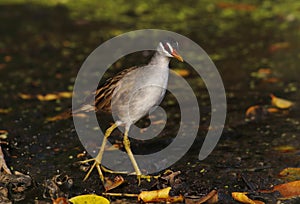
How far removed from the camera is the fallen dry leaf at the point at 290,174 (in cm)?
479

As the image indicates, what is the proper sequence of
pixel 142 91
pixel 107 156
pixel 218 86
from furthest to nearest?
pixel 218 86, pixel 107 156, pixel 142 91

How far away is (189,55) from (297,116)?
2436 millimetres

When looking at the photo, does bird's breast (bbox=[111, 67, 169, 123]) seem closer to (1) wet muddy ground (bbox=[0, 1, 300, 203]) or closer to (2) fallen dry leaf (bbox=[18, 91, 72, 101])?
(1) wet muddy ground (bbox=[0, 1, 300, 203])

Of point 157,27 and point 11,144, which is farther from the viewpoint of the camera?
point 157,27

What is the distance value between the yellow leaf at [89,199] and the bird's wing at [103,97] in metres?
0.91

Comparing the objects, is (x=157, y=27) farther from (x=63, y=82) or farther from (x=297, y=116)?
(x=297, y=116)

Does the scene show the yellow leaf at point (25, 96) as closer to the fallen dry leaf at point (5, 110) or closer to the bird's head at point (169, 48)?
the fallen dry leaf at point (5, 110)

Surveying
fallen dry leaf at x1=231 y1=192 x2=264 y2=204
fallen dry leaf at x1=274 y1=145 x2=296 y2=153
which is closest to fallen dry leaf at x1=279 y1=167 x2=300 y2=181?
fallen dry leaf at x1=274 y1=145 x2=296 y2=153

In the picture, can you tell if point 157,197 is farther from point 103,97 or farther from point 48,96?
point 48,96

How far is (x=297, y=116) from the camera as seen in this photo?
6027 mm

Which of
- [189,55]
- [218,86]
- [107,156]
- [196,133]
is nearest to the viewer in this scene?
[107,156]

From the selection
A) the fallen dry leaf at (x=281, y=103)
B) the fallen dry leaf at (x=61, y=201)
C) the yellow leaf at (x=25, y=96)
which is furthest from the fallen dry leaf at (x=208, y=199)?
the yellow leaf at (x=25, y=96)

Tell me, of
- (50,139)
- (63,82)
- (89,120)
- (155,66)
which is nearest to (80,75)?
(63,82)

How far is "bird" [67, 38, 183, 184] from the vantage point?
4652 mm
